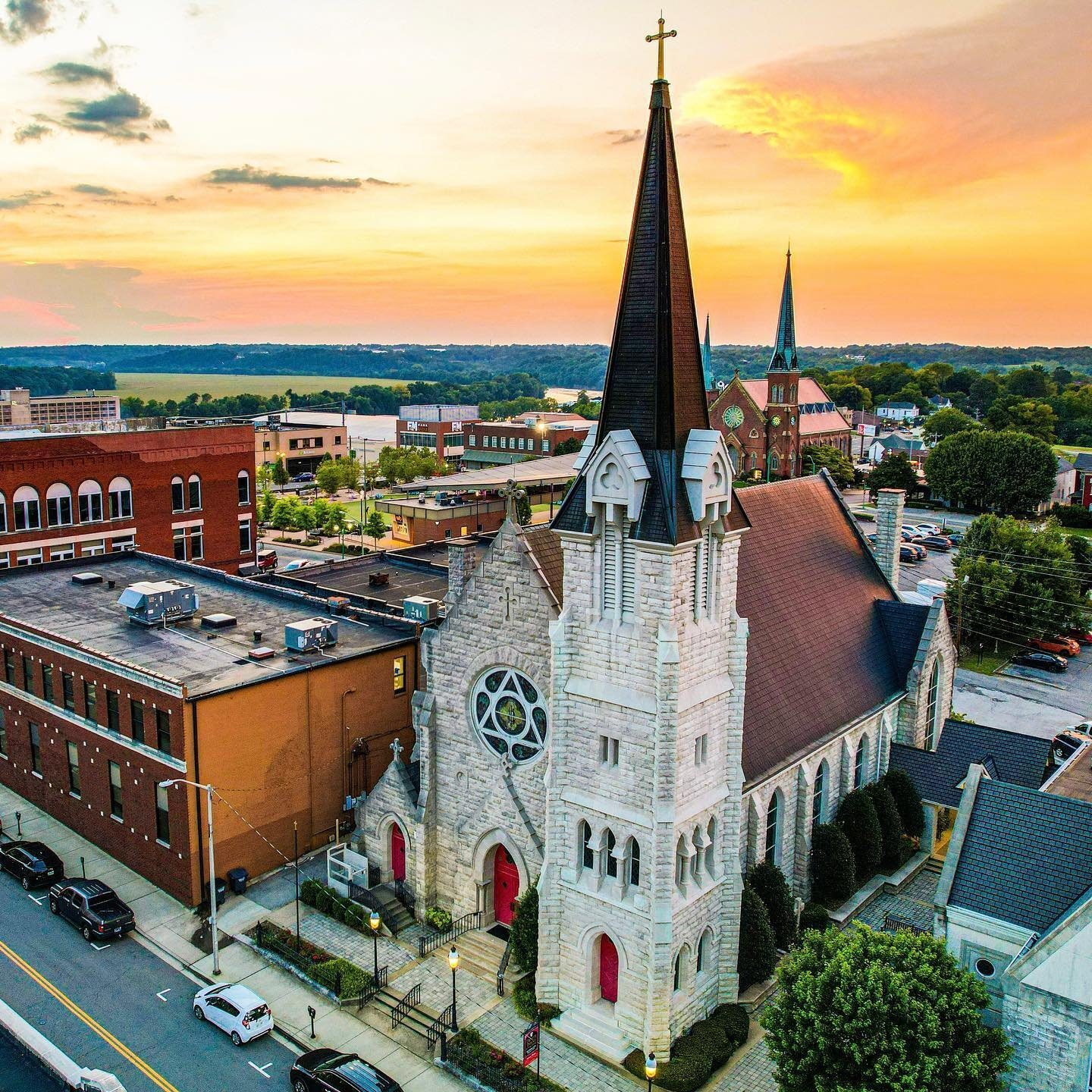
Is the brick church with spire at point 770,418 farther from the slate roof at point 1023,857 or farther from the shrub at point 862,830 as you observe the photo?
the slate roof at point 1023,857

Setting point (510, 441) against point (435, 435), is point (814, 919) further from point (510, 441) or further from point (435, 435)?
point (435, 435)

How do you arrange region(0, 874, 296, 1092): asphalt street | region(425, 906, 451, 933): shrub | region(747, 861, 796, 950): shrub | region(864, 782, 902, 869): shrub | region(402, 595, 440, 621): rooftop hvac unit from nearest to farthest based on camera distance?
region(0, 874, 296, 1092): asphalt street, region(747, 861, 796, 950): shrub, region(425, 906, 451, 933): shrub, region(864, 782, 902, 869): shrub, region(402, 595, 440, 621): rooftop hvac unit

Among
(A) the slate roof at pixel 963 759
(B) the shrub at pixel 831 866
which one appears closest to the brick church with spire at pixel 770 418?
(A) the slate roof at pixel 963 759

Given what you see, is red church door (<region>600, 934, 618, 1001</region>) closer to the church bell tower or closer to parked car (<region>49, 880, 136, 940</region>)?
the church bell tower

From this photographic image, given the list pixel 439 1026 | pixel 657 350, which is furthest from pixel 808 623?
pixel 439 1026

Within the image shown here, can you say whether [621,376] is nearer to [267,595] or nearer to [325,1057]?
[325,1057]

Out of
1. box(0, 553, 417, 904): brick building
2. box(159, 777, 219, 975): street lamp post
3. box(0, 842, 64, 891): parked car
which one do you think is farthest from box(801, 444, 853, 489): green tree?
box(0, 842, 64, 891): parked car
